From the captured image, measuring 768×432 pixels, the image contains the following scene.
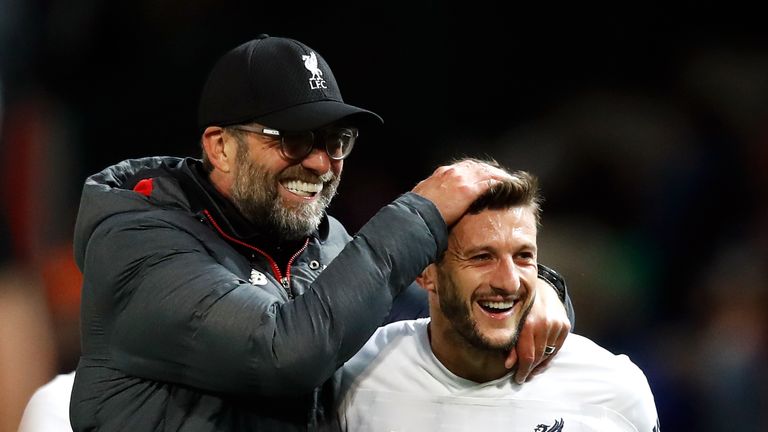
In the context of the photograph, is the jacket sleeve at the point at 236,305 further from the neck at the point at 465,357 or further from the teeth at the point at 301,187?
the neck at the point at 465,357

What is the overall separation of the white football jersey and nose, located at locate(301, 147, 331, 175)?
59 centimetres

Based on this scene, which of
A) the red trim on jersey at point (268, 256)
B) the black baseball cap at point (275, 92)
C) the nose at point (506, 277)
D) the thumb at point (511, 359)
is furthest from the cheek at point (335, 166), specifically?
the thumb at point (511, 359)

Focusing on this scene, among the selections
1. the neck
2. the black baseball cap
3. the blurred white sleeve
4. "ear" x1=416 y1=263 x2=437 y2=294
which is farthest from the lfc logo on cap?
the blurred white sleeve

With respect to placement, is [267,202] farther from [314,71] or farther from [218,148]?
[314,71]

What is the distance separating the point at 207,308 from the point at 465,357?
79 cm

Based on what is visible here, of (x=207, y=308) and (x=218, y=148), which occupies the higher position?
(x=218, y=148)

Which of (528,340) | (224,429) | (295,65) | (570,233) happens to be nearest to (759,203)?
(570,233)

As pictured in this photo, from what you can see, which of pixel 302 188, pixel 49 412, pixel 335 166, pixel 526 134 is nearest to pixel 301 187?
pixel 302 188

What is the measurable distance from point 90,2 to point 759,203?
3353 mm

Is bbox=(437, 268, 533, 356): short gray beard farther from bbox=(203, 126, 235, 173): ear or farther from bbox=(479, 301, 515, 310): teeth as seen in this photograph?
bbox=(203, 126, 235, 173): ear

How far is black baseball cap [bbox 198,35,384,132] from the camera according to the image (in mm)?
2176

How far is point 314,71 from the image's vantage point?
2.28m

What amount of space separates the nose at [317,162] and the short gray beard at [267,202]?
0.05 feet

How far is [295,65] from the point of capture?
7.40 feet
